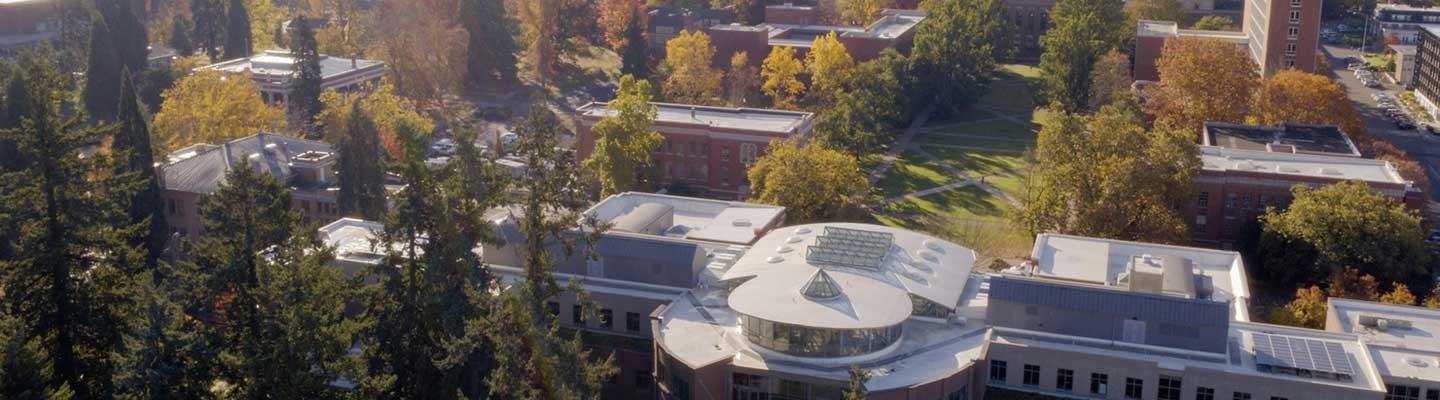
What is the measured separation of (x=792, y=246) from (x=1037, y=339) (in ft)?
30.7

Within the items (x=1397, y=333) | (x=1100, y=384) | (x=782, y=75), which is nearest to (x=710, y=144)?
(x=782, y=75)

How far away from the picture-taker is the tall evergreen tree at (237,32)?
100 meters

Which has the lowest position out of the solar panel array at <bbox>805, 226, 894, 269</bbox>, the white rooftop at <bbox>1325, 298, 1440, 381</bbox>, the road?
the road

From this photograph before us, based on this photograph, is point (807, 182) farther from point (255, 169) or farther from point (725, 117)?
point (255, 169)

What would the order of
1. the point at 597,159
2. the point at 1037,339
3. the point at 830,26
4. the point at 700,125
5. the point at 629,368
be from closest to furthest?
the point at 1037,339
the point at 629,368
the point at 597,159
the point at 700,125
the point at 830,26

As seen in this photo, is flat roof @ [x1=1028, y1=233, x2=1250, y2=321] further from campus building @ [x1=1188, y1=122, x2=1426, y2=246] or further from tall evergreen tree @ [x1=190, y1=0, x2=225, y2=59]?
tall evergreen tree @ [x1=190, y1=0, x2=225, y2=59]

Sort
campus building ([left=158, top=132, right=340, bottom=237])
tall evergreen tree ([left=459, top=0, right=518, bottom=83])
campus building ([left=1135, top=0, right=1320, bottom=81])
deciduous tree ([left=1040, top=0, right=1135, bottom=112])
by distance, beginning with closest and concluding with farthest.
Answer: campus building ([left=158, top=132, right=340, bottom=237]), campus building ([left=1135, top=0, right=1320, bottom=81]), deciduous tree ([left=1040, top=0, right=1135, bottom=112]), tall evergreen tree ([left=459, top=0, right=518, bottom=83])

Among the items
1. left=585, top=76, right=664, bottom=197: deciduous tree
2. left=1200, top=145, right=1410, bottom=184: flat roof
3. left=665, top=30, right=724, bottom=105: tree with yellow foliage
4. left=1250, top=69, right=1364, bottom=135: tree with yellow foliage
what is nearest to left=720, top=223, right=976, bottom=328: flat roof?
left=585, top=76, right=664, bottom=197: deciduous tree

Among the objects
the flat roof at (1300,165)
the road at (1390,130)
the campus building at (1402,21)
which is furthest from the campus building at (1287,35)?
the campus building at (1402,21)

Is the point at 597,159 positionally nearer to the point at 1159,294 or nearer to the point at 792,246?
the point at 792,246

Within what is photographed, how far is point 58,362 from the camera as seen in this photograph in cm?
3791

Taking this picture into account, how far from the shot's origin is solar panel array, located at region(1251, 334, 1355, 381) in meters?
38.6

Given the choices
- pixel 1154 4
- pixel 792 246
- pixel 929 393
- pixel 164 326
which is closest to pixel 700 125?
pixel 792 246

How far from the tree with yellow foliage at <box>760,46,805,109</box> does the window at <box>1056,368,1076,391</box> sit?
52362mm
